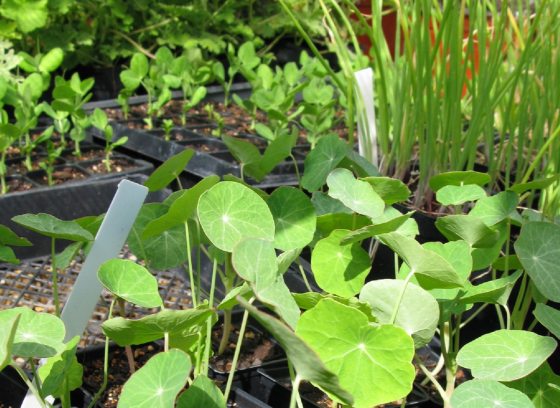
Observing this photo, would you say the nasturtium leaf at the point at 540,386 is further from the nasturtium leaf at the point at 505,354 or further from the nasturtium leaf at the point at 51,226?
the nasturtium leaf at the point at 51,226

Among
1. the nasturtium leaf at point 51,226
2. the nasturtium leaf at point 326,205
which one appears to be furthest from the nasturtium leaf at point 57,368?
the nasturtium leaf at point 326,205

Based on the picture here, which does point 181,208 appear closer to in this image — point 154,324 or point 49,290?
point 154,324

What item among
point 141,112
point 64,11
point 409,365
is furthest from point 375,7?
point 64,11

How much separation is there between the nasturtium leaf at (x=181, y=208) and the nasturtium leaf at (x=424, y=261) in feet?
0.56

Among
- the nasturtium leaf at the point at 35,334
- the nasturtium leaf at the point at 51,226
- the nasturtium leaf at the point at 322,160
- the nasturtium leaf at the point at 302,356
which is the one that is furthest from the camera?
the nasturtium leaf at the point at 322,160

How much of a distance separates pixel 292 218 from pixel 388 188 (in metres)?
0.10

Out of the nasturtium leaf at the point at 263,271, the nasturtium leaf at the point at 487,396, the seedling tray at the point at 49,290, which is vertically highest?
the nasturtium leaf at the point at 263,271

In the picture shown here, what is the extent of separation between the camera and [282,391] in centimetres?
75

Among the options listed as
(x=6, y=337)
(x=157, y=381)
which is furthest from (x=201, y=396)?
(x=6, y=337)

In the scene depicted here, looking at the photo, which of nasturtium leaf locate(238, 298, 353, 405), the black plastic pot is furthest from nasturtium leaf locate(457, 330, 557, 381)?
the black plastic pot

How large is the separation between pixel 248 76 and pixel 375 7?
2.73 feet

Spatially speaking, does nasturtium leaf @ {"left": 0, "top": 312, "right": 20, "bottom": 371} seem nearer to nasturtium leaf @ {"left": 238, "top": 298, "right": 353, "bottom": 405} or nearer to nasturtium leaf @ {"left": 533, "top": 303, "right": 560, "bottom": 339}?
nasturtium leaf @ {"left": 238, "top": 298, "right": 353, "bottom": 405}

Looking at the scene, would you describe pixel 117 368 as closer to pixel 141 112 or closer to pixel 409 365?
pixel 409 365

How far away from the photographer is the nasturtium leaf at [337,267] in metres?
0.68
